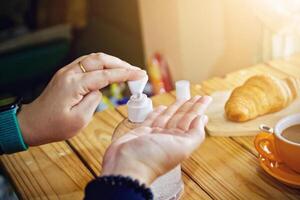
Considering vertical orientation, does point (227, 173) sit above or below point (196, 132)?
below

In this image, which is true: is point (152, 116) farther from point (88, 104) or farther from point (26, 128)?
point (26, 128)

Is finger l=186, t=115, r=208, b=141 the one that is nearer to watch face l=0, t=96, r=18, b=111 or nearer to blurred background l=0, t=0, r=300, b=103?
watch face l=0, t=96, r=18, b=111

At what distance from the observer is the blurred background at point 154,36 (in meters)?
1.35

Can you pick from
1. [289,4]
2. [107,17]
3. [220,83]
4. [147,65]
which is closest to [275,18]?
[289,4]

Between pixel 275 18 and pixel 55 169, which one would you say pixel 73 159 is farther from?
pixel 275 18

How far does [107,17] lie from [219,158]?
1.66m

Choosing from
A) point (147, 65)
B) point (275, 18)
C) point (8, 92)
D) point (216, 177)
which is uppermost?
point (275, 18)

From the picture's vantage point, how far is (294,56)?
50.3 inches

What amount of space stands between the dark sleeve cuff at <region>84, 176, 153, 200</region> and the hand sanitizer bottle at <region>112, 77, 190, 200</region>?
0.15 meters

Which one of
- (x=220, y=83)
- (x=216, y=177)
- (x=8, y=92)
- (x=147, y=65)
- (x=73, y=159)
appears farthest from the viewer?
(x=8, y=92)

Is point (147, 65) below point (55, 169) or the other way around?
below

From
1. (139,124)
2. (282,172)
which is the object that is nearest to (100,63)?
(139,124)

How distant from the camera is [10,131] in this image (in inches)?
35.2

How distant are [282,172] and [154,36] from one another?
1096mm
